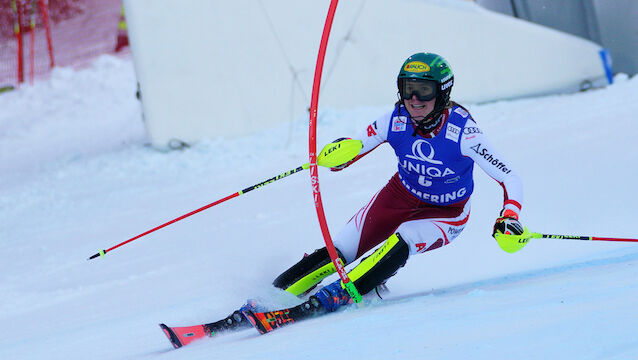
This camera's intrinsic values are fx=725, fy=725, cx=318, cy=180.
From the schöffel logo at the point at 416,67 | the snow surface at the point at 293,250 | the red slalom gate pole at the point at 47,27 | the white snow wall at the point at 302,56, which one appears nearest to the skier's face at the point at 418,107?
the schöffel logo at the point at 416,67

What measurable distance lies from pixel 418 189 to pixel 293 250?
1719 mm

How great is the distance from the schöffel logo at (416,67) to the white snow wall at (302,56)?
5.27 metres

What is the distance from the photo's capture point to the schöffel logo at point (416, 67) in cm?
335

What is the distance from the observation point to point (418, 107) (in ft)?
11.2

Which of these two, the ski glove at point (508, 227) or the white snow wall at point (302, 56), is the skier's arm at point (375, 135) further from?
the white snow wall at point (302, 56)

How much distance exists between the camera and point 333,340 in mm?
2717

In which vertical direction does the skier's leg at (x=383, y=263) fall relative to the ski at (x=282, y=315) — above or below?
above

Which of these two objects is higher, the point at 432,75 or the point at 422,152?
the point at 432,75

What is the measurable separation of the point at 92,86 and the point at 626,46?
9.53 m

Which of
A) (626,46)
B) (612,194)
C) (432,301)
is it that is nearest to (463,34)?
(626,46)

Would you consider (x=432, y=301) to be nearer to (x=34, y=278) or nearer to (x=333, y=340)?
(x=333, y=340)

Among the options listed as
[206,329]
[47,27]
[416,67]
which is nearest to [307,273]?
[206,329]

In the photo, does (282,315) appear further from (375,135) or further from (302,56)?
(302,56)

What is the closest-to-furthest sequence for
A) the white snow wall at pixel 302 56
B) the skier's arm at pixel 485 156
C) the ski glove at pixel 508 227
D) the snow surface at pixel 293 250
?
the snow surface at pixel 293 250
the ski glove at pixel 508 227
the skier's arm at pixel 485 156
the white snow wall at pixel 302 56
